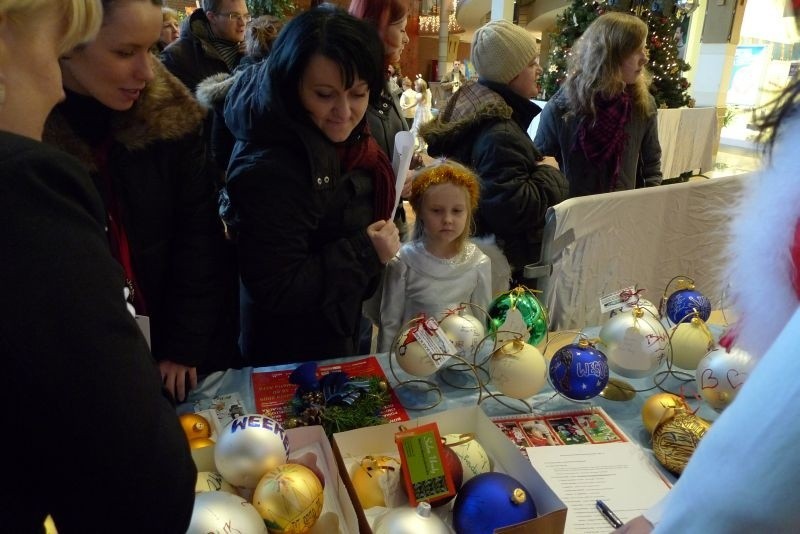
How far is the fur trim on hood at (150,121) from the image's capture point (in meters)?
1.02

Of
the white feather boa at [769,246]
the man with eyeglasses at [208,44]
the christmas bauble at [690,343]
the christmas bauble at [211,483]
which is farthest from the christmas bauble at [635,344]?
the man with eyeglasses at [208,44]

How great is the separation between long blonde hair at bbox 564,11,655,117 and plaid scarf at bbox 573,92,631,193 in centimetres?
4

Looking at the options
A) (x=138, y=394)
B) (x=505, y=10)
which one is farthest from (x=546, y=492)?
(x=505, y=10)

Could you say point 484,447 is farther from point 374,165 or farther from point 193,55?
point 193,55

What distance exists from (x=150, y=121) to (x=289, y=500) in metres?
0.78

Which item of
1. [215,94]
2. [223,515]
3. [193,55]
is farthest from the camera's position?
[193,55]

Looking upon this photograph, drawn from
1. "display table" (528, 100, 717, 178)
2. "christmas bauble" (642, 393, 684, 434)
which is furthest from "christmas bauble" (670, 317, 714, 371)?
"display table" (528, 100, 717, 178)

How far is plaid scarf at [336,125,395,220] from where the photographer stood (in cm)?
140

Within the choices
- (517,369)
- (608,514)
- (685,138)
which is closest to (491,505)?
(608,514)

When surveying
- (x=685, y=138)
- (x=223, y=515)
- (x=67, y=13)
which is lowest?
(x=223, y=515)

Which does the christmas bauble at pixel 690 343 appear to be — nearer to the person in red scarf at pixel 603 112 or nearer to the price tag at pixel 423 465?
the price tag at pixel 423 465

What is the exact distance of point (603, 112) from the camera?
2361 millimetres

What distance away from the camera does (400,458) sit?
37.7 inches

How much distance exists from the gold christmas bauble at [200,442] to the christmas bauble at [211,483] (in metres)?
0.05
